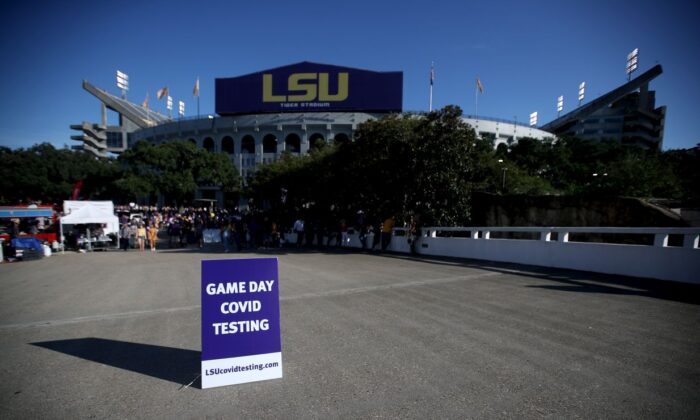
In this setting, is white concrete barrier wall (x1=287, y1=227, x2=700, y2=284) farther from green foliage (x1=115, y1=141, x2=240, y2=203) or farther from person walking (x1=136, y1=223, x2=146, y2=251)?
green foliage (x1=115, y1=141, x2=240, y2=203)

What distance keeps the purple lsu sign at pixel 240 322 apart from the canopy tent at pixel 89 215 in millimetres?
18740

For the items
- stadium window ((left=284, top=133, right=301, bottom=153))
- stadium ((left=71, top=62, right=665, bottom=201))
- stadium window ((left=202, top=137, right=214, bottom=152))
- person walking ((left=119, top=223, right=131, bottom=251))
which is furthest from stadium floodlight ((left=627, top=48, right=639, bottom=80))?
person walking ((left=119, top=223, right=131, bottom=251))

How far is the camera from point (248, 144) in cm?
5753

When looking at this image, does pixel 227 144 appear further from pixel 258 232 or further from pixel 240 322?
pixel 240 322

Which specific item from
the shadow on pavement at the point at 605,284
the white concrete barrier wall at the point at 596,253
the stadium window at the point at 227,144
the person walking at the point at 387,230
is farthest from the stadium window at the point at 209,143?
the shadow on pavement at the point at 605,284

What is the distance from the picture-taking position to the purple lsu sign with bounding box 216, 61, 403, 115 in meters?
47.2

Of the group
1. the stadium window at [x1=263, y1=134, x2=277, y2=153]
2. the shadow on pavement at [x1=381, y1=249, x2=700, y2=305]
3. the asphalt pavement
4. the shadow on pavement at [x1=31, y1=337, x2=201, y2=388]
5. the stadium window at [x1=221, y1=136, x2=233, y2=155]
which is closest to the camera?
the asphalt pavement

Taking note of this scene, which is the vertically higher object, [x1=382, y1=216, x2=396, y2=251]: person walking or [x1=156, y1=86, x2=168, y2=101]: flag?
[x1=156, y1=86, x2=168, y2=101]: flag

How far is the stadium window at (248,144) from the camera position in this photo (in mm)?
56500

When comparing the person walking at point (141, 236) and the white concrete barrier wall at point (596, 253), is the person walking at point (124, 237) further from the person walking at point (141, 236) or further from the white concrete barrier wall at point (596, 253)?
the white concrete barrier wall at point (596, 253)

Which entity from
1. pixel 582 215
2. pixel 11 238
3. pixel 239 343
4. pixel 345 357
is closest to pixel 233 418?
pixel 239 343

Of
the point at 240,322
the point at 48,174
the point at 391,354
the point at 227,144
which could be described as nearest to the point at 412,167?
the point at 391,354

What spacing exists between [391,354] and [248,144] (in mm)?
58053

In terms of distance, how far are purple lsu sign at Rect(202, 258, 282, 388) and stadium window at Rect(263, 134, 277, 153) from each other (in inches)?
2124
